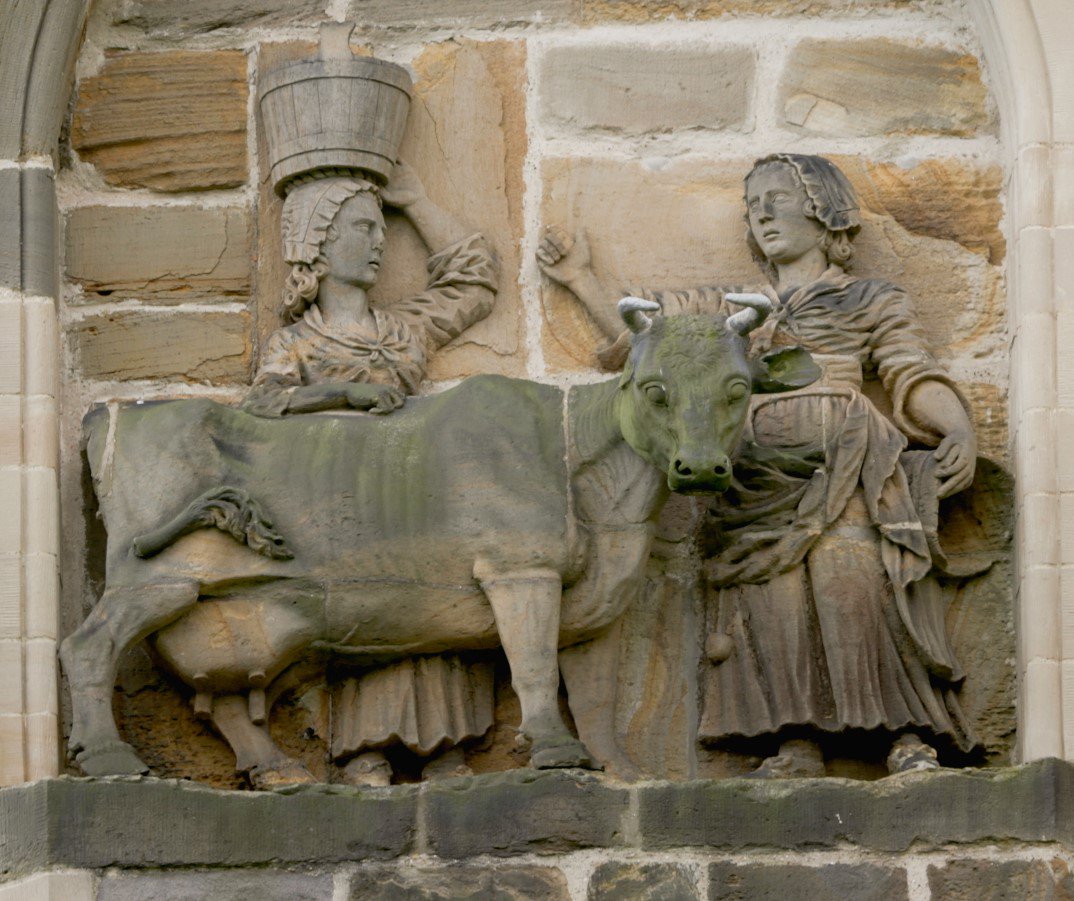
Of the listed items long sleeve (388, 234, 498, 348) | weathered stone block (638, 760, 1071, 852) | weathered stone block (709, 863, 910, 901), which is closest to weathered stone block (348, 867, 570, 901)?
weathered stone block (638, 760, 1071, 852)

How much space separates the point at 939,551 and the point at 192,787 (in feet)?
5.58

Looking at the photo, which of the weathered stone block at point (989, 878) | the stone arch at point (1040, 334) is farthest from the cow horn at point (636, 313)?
the weathered stone block at point (989, 878)

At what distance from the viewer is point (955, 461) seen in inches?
307

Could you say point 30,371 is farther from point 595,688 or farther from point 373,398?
point 595,688

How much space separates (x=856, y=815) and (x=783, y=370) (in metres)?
0.97

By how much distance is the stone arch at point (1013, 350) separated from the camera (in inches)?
300

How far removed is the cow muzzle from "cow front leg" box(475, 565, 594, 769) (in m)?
0.42

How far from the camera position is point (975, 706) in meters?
7.77

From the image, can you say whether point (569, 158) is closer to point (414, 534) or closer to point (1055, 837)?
point (414, 534)

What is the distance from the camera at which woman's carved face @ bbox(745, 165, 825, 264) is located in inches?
317

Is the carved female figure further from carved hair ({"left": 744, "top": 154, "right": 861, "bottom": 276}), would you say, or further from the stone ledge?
carved hair ({"left": 744, "top": 154, "right": 861, "bottom": 276})

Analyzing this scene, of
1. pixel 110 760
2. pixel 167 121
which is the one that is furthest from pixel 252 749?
pixel 167 121

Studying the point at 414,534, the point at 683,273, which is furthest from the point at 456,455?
the point at 683,273

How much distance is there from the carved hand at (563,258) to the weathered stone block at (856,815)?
4.50 ft
